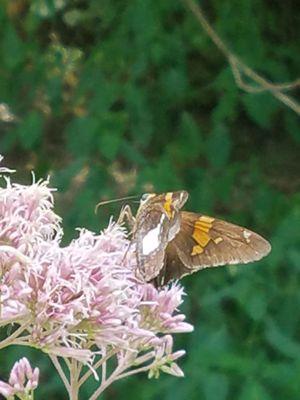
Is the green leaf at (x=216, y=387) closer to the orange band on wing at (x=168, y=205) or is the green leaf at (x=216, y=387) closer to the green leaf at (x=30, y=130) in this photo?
the green leaf at (x=30, y=130)

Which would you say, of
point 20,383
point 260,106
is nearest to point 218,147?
point 260,106

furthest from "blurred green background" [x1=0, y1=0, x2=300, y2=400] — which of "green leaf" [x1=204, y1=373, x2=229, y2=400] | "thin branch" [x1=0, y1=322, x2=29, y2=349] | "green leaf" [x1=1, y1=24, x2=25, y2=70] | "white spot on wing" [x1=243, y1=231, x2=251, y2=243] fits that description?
"thin branch" [x1=0, y1=322, x2=29, y2=349]

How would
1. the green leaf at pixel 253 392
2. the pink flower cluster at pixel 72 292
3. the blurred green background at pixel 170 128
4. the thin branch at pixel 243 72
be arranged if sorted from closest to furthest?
the pink flower cluster at pixel 72 292
the green leaf at pixel 253 392
the blurred green background at pixel 170 128
the thin branch at pixel 243 72

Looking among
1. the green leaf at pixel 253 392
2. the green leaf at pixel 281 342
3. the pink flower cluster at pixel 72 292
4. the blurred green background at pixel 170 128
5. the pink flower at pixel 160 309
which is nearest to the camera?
the pink flower cluster at pixel 72 292

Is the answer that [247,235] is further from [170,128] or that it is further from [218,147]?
[170,128]

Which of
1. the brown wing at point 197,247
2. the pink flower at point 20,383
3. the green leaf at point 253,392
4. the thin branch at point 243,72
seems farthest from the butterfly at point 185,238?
the thin branch at point 243,72

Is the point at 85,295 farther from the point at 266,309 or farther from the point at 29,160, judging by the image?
the point at 29,160

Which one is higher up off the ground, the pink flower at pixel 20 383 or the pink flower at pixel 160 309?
the pink flower at pixel 160 309
